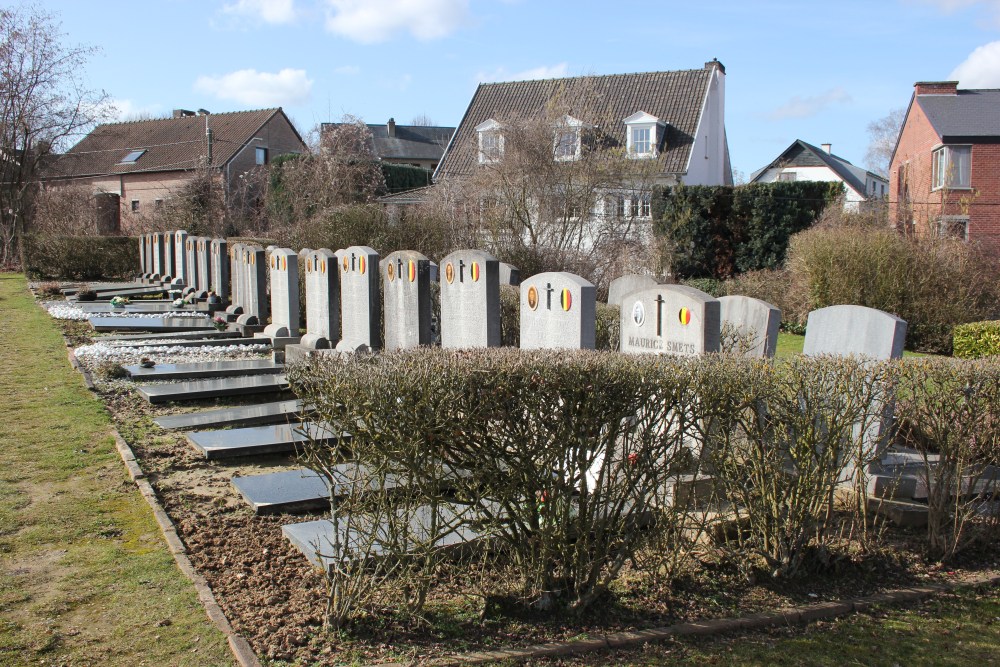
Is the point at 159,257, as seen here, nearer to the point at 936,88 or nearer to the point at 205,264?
the point at 205,264

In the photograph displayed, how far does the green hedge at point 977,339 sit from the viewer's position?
13.7 m

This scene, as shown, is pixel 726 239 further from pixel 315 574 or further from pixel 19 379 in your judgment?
pixel 315 574

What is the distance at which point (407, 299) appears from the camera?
1022 cm

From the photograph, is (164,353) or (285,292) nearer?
(164,353)

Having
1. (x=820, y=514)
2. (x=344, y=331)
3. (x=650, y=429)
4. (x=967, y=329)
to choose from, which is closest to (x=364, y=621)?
(x=650, y=429)

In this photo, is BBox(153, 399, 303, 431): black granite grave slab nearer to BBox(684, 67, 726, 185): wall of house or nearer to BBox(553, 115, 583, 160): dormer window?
BBox(553, 115, 583, 160): dormer window

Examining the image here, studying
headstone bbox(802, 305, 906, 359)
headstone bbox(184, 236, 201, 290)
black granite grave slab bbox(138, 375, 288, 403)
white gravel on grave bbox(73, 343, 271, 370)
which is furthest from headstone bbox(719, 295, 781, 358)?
headstone bbox(184, 236, 201, 290)

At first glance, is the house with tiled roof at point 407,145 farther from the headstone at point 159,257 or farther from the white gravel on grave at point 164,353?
the white gravel on grave at point 164,353

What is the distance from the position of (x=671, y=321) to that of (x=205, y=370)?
660 centimetres

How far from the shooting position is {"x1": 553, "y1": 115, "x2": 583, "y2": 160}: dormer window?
21.1 meters

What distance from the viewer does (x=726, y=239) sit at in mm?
25922

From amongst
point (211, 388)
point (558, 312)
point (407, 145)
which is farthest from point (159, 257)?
point (407, 145)

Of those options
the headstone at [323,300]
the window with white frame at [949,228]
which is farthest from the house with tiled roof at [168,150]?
the headstone at [323,300]

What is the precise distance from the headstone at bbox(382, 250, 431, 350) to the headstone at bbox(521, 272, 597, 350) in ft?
7.81
